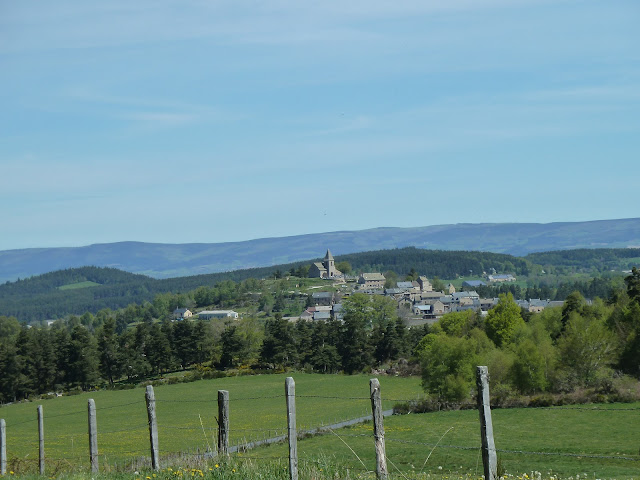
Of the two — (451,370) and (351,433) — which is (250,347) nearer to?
(451,370)

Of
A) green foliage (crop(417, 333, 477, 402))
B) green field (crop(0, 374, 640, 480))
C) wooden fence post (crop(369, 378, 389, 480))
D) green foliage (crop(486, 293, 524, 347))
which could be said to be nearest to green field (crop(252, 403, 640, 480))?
green field (crop(0, 374, 640, 480))

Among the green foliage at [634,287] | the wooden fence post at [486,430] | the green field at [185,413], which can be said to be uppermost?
the wooden fence post at [486,430]

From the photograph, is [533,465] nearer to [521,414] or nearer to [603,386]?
[521,414]

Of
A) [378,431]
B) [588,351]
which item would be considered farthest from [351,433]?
[378,431]

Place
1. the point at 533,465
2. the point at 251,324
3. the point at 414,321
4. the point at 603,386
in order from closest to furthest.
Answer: the point at 533,465, the point at 603,386, the point at 251,324, the point at 414,321

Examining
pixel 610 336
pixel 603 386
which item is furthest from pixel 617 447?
pixel 610 336

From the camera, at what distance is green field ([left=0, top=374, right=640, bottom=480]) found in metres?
26.7

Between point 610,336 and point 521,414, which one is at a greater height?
point 610,336

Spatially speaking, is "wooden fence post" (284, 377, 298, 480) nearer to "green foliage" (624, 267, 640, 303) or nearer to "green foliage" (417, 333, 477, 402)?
"green foliage" (417, 333, 477, 402)

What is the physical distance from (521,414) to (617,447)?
53.4 ft

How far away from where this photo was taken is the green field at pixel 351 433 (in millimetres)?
26672

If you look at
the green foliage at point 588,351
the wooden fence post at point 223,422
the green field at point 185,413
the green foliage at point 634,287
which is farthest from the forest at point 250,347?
the wooden fence post at point 223,422

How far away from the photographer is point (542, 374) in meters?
57.3

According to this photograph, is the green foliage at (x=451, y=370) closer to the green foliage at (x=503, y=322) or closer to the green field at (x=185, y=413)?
the green field at (x=185, y=413)
